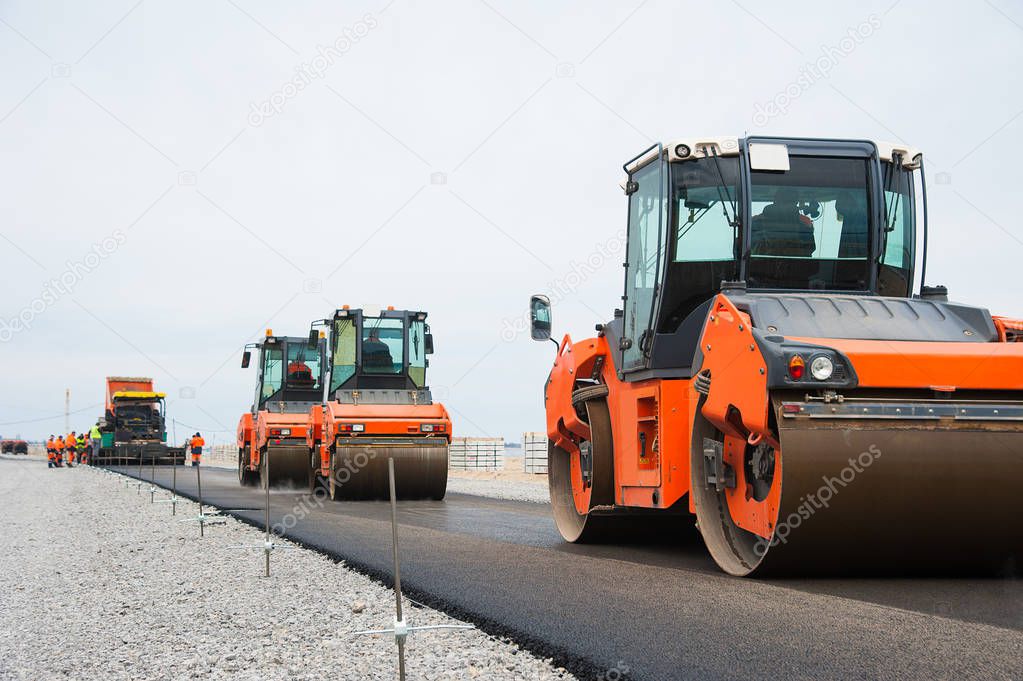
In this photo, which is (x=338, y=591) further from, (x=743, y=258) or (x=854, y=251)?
(x=854, y=251)

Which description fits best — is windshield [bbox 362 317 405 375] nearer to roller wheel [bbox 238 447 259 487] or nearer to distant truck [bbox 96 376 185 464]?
roller wheel [bbox 238 447 259 487]

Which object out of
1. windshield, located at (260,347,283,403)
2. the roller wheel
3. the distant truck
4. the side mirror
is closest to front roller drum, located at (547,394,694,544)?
the side mirror

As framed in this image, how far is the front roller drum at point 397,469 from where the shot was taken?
16.6 m

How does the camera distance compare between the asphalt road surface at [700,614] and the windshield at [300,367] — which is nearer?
the asphalt road surface at [700,614]

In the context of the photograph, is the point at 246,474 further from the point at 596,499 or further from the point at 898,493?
the point at 898,493

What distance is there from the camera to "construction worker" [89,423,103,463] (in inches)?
1770

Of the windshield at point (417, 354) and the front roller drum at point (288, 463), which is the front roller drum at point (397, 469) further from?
the front roller drum at point (288, 463)

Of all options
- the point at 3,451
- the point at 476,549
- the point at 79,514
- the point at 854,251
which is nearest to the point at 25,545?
the point at 79,514

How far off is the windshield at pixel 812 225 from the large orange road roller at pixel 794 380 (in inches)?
0.6

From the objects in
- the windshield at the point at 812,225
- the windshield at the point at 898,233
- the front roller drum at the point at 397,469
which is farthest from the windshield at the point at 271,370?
the windshield at the point at 898,233

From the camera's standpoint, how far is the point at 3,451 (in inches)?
3233

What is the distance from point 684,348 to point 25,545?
27.1ft

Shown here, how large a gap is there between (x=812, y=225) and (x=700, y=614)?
338cm
